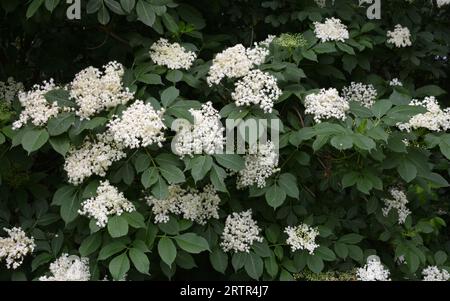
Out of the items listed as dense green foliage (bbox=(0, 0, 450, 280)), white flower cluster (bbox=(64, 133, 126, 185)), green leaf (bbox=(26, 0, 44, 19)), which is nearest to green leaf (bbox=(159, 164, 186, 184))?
dense green foliage (bbox=(0, 0, 450, 280))

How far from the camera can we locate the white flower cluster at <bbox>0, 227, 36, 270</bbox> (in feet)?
9.15

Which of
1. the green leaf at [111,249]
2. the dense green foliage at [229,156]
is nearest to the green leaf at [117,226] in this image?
the dense green foliage at [229,156]

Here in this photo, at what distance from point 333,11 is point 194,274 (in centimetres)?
184

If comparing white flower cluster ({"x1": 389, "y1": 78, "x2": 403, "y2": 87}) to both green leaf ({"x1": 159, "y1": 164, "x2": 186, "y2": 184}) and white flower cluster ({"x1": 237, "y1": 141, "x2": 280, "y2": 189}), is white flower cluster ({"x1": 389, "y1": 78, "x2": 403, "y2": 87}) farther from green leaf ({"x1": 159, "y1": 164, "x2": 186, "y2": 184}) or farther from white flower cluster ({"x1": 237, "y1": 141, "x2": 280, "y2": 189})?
green leaf ({"x1": 159, "y1": 164, "x2": 186, "y2": 184})

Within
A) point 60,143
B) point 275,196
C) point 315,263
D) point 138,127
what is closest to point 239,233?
point 275,196

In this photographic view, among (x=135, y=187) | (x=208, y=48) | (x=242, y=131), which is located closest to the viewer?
(x=242, y=131)

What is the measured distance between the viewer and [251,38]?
3.64 meters

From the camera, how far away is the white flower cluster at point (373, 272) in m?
2.96

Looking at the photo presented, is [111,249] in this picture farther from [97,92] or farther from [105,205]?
[97,92]

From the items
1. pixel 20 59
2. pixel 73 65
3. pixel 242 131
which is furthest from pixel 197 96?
pixel 20 59

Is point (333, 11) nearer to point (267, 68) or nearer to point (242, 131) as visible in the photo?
point (267, 68)

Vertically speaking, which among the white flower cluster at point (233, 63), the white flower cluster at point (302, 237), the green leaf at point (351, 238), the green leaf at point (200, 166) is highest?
the white flower cluster at point (233, 63)

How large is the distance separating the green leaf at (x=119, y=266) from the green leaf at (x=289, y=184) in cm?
84

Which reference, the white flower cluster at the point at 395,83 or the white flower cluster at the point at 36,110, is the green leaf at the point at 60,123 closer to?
the white flower cluster at the point at 36,110
